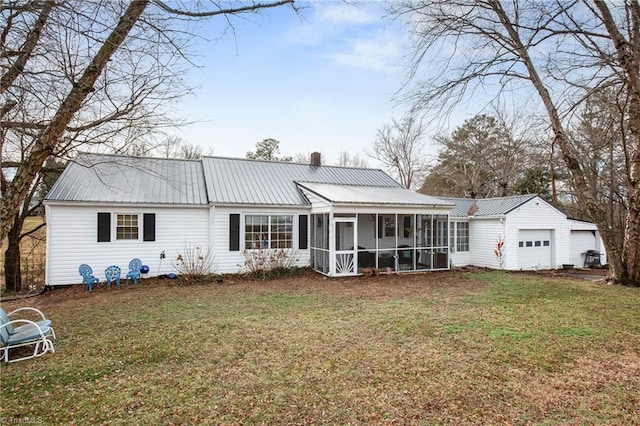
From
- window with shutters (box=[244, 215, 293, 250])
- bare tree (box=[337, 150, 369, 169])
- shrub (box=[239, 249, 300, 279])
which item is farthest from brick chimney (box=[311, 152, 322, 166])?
bare tree (box=[337, 150, 369, 169])

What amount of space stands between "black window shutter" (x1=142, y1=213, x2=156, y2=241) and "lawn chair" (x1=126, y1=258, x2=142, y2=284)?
0.79 m

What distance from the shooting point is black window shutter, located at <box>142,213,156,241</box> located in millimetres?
11492

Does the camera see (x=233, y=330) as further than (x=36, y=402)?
Yes

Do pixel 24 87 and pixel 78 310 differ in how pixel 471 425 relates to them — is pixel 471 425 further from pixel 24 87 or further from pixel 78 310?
pixel 78 310

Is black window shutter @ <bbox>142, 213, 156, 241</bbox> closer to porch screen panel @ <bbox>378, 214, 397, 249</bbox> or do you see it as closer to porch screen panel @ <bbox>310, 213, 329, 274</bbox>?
porch screen panel @ <bbox>310, 213, 329, 274</bbox>

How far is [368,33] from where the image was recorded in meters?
8.19

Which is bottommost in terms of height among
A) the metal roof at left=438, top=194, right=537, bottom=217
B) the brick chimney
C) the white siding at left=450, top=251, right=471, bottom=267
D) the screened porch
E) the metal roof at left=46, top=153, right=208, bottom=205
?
the white siding at left=450, top=251, right=471, bottom=267

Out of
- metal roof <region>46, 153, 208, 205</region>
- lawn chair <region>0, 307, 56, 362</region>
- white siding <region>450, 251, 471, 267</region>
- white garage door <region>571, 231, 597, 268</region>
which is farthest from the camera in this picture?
white garage door <region>571, 231, 597, 268</region>

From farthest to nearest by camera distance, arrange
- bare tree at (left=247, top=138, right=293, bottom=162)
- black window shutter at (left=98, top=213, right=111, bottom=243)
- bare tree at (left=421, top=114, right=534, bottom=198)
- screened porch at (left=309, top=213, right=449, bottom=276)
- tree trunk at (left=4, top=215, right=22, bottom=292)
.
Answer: bare tree at (left=247, top=138, right=293, bottom=162), bare tree at (left=421, top=114, right=534, bottom=198), screened porch at (left=309, top=213, right=449, bottom=276), tree trunk at (left=4, top=215, right=22, bottom=292), black window shutter at (left=98, top=213, right=111, bottom=243)

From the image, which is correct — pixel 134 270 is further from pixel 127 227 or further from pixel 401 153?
pixel 401 153

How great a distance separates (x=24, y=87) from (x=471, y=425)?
243 inches

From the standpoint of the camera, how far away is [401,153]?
29.2 m

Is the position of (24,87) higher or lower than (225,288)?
higher

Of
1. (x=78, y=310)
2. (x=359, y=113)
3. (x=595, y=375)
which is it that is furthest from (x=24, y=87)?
(x=359, y=113)
